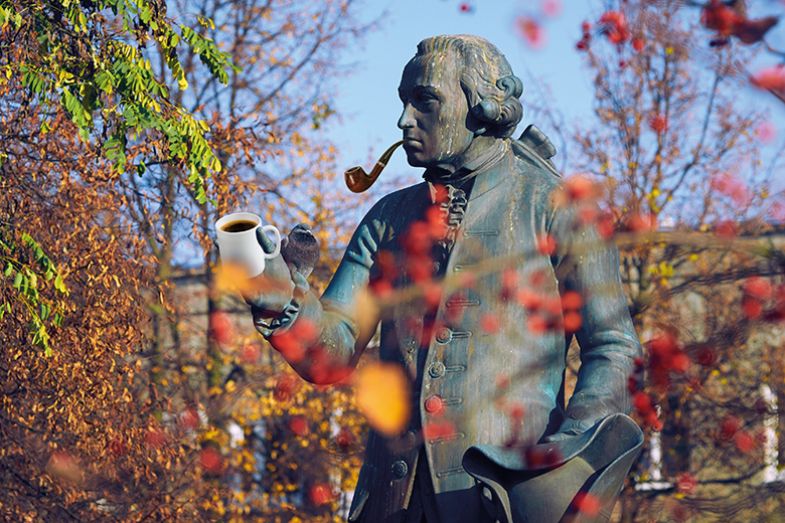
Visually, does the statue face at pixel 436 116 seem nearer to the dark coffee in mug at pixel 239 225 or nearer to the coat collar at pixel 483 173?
the coat collar at pixel 483 173

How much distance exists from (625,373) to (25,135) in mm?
8150

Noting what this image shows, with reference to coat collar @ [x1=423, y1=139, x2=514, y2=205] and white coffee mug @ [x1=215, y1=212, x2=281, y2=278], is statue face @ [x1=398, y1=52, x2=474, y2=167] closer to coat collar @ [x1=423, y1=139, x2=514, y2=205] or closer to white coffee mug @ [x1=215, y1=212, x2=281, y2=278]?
coat collar @ [x1=423, y1=139, x2=514, y2=205]

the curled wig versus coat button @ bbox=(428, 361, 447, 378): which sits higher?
the curled wig

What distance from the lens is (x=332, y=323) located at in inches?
295

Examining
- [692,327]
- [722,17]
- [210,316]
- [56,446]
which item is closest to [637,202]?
[692,327]

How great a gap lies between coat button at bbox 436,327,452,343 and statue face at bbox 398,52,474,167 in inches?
29.2

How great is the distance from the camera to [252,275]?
6844 mm

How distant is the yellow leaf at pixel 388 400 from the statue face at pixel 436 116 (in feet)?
3.02

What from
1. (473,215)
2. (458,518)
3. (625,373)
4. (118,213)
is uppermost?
(118,213)

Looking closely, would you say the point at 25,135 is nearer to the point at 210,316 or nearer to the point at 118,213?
the point at 118,213

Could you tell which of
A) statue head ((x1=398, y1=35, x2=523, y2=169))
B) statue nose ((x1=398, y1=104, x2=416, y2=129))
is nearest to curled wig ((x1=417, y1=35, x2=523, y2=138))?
statue head ((x1=398, y1=35, x2=523, y2=169))

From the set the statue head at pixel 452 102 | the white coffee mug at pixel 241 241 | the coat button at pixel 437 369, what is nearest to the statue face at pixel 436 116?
the statue head at pixel 452 102

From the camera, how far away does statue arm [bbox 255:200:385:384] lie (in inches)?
281

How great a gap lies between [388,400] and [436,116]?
4.04ft
